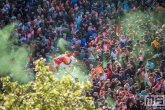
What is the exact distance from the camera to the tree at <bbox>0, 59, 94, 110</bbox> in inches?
358

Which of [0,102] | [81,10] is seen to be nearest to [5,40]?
[81,10]

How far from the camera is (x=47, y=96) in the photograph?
9.19 m

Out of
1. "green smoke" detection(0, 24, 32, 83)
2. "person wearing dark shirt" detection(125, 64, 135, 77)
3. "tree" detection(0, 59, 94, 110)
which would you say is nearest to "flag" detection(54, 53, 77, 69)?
"green smoke" detection(0, 24, 32, 83)

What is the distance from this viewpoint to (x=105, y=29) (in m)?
20.0

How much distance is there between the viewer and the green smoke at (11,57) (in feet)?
56.1

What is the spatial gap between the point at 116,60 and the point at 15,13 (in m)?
8.40

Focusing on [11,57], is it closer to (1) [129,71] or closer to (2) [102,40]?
(2) [102,40]

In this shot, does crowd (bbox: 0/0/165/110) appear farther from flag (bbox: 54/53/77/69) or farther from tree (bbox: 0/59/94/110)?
tree (bbox: 0/59/94/110)

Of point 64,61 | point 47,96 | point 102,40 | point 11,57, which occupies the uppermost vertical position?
point 102,40

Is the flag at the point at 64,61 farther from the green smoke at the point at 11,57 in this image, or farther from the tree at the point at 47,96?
the tree at the point at 47,96

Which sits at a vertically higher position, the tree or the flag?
the flag

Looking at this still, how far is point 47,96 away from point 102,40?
973 centimetres

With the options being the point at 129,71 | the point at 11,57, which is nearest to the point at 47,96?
the point at 129,71

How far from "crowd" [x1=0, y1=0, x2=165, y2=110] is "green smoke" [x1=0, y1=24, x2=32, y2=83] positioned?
14.0 inches
